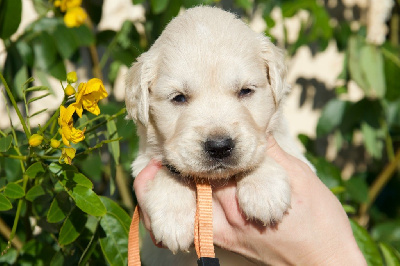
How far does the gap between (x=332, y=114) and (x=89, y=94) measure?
2.75 metres

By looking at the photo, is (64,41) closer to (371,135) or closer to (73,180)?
(73,180)

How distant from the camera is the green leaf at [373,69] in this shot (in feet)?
11.9

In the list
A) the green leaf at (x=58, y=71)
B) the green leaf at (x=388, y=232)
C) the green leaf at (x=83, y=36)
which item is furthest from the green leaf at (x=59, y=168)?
the green leaf at (x=388, y=232)

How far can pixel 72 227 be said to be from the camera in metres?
2.17

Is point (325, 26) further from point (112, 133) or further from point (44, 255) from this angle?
point (44, 255)

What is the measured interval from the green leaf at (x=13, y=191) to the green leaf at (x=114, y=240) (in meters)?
0.40

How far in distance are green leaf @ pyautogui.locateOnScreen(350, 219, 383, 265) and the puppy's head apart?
29.7 inches

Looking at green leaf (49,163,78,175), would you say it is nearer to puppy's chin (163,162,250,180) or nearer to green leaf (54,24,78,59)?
puppy's chin (163,162,250,180)

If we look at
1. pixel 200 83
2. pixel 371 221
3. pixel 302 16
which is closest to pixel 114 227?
pixel 200 83

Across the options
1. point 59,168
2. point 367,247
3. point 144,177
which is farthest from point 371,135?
point 59,168

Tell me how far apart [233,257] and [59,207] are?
947 mm

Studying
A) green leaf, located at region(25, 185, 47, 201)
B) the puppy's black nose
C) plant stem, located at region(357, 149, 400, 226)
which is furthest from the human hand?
plant stem, located at region(357, 149, 400, 226)

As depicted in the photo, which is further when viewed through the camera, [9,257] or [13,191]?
[9,257]

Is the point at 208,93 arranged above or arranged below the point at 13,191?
above
